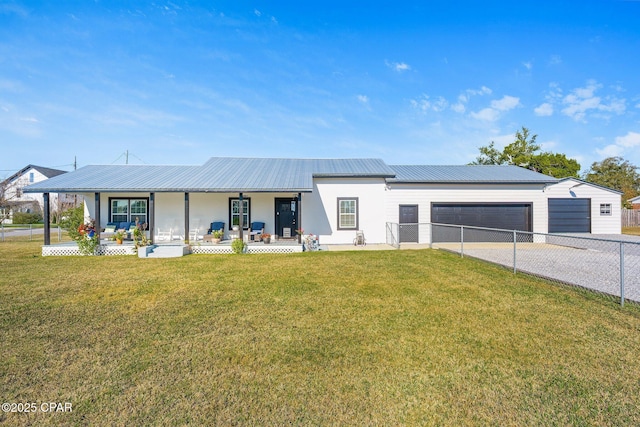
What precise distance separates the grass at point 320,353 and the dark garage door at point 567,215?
11.0 meters

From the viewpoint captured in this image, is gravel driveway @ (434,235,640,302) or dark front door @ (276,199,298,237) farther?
dark front door @ (276,199,298,237)

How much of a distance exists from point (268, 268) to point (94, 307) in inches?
167

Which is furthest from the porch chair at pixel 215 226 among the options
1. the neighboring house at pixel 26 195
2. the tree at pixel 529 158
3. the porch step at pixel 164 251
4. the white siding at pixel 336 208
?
the neighboring house at pixel 26 195

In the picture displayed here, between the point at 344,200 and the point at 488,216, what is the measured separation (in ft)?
25.4

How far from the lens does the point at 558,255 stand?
1070cm

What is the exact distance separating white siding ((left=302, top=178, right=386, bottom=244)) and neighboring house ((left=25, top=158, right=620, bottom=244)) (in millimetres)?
50

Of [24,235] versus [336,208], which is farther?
[24,235]

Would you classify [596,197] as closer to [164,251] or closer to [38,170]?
[164,251]

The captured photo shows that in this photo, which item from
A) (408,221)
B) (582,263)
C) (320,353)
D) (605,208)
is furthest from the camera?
(605,208)

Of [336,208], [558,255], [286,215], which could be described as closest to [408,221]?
[336,208]

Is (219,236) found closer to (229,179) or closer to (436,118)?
(229,179)

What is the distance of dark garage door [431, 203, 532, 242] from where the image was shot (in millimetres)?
14695

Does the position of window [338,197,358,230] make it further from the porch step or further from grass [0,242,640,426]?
grass [0,242,640,426]

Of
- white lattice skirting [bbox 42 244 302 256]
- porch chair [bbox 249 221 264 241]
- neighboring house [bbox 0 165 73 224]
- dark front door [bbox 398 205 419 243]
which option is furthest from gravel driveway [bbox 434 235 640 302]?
neighboring house [bbox 0 165 73 224]
